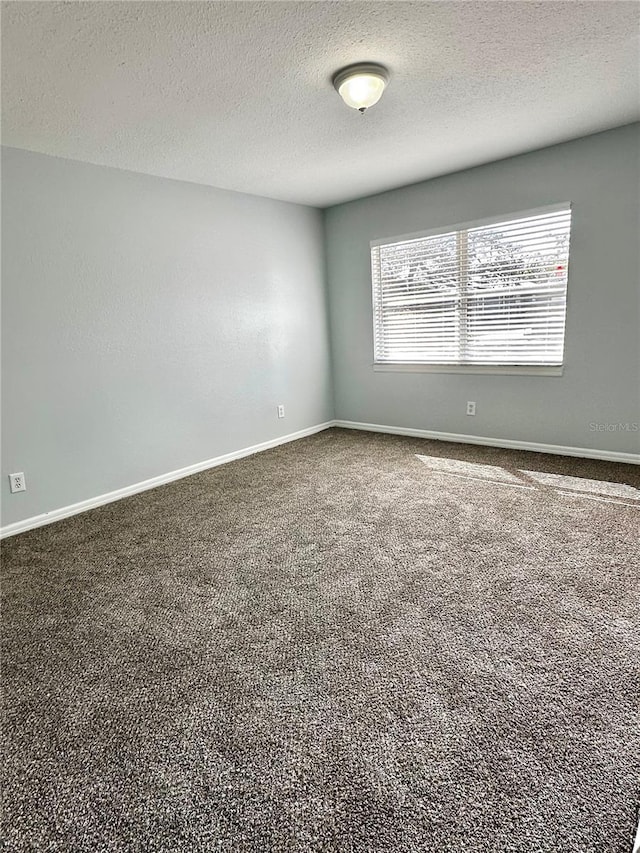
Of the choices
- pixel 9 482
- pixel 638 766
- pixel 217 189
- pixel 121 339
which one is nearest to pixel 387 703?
pixel 638 766

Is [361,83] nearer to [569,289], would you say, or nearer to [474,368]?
[569,289]

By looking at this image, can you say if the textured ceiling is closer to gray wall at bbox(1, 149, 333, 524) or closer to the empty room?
the empty room

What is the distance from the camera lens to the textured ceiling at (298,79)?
6.12ft

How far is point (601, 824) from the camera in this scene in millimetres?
1157

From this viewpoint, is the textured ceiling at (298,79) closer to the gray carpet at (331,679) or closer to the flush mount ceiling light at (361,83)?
the flush mount ceiling light at (361,83)

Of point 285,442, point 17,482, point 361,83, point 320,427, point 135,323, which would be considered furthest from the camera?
point 320,427

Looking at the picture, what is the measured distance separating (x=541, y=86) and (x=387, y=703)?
10.2ft

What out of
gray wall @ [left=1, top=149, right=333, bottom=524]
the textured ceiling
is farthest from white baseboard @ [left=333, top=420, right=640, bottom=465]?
the textured ceiling

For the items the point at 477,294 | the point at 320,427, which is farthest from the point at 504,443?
the point at 320,427

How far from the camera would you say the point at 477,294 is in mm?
4219

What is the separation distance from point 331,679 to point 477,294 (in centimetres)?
357

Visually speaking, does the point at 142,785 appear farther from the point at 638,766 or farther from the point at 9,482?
the point at 9,482

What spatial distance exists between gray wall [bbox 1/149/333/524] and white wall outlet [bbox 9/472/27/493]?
4 cm

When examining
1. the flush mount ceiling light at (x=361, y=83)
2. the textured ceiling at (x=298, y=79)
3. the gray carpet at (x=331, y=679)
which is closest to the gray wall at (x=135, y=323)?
the textured ceiling at (x=298, y=79)
